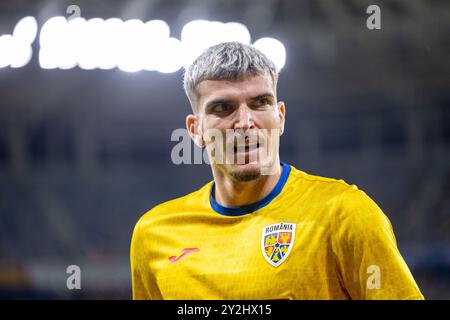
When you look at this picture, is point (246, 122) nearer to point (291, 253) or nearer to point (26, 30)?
point (291, 253)

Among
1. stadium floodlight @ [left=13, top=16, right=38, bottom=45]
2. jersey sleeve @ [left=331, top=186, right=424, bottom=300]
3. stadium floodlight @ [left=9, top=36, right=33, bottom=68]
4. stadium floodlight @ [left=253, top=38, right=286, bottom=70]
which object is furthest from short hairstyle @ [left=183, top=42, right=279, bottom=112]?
stadium floodlight @ [left=9, top=36, right=33, bottom=68]

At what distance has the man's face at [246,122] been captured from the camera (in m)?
2.80

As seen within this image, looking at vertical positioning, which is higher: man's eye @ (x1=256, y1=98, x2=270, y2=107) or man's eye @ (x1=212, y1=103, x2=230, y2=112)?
man's eye @ (x1=256, y1=98, x2=270, y2=107)

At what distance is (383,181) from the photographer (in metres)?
15.5

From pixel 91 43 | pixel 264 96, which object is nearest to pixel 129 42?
pixel 91 43

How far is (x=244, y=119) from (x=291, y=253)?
62cm

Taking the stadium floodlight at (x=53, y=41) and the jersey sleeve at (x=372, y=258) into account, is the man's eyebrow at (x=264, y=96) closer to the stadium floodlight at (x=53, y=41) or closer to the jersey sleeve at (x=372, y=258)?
the jersey sleeve at (x=372, y=258)

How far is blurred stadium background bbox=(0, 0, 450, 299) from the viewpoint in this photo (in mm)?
14062

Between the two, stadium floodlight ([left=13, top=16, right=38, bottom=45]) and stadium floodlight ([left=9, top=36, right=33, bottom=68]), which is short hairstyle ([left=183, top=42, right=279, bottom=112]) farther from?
stadium floodlight ([left=9, top=36, right=33, bottom=68])

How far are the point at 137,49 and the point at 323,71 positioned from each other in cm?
441

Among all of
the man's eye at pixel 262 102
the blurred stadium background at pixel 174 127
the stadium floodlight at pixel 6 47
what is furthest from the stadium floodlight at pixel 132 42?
the man's eye at pixel 262 102

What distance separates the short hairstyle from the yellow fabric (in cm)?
55
